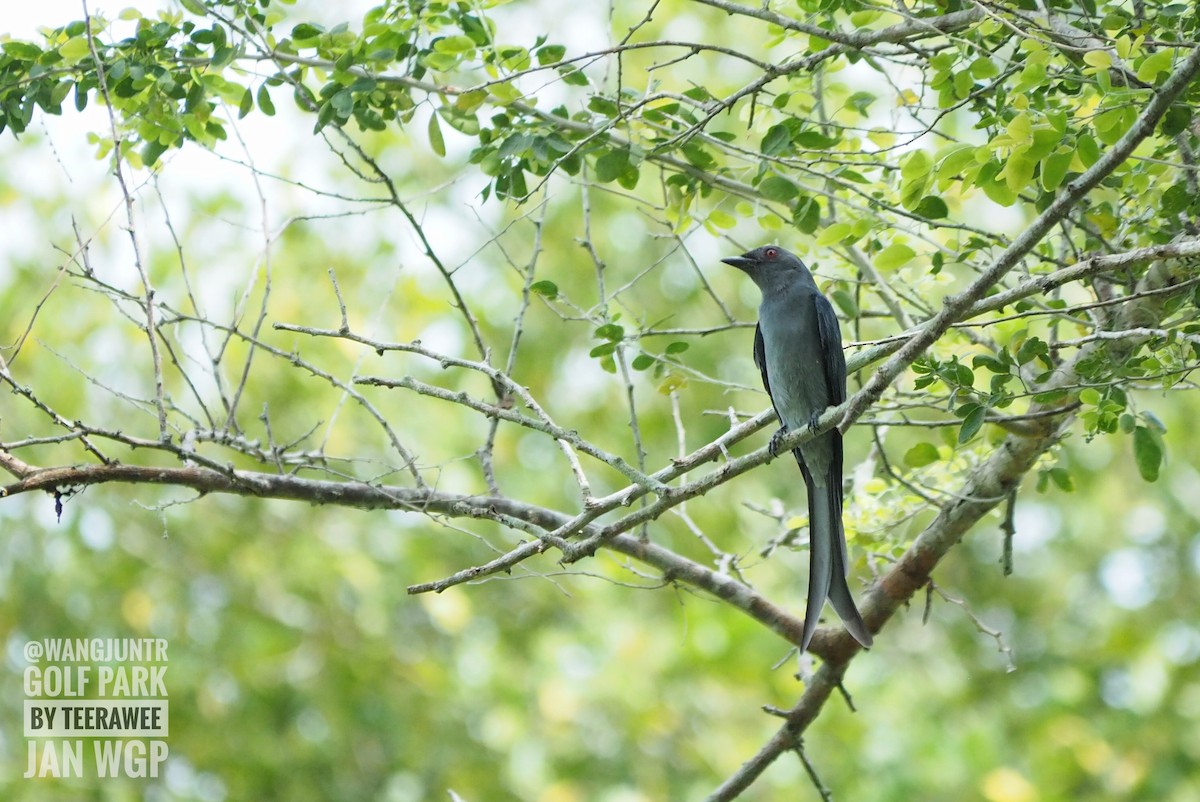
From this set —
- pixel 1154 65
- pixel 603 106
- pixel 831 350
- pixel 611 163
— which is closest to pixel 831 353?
pixel 831 350

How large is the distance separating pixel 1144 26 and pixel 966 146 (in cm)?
58

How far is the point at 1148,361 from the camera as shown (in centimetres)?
310

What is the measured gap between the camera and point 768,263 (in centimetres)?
515

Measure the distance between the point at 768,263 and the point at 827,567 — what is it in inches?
65.8

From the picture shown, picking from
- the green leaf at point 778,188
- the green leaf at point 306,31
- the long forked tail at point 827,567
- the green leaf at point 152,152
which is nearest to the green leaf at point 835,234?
the green leaf at point 778,188

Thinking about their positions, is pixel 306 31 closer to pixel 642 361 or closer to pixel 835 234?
pixel 642 361

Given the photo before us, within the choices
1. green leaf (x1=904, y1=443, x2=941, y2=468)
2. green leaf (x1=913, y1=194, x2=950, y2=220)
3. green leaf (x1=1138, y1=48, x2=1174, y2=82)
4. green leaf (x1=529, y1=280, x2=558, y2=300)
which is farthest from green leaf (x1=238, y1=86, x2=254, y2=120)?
green leaf (x1=1138, y1=48, x2=1174, y2=82)

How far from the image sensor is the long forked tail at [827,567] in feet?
12.5

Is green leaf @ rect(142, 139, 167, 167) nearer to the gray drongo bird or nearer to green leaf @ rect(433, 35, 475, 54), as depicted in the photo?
green leaf @ rect(433, 35, 475, 54)

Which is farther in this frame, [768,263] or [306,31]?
[768,263]

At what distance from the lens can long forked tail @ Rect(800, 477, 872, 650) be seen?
12.5ft

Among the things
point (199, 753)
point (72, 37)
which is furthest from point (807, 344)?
point (199, 753)

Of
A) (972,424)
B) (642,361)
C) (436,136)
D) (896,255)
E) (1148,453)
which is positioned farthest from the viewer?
(436,136)

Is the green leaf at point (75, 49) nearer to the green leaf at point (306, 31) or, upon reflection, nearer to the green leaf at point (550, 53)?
the green leaf at point (306, 31)
